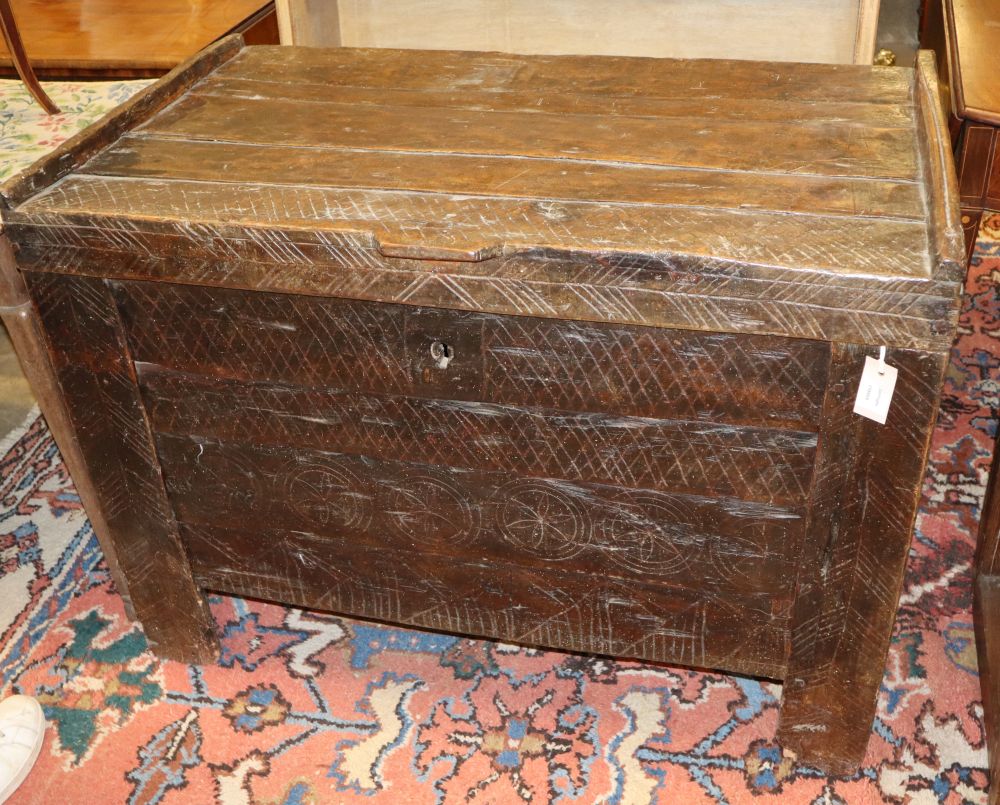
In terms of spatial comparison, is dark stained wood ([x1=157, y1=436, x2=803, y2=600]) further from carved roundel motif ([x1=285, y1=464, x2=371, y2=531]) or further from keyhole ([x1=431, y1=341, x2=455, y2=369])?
keyhole ([x1=431, y1=341, x2=455, y2=369])

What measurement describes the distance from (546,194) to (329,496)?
493 mm

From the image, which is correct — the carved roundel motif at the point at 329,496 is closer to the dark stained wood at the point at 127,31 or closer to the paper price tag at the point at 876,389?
the paper price tag at the point at 876,389

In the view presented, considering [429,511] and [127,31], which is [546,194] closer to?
[429,511]

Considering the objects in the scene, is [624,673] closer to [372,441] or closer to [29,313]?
[372,441]

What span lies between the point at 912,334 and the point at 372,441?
655mm

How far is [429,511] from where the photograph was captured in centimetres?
142

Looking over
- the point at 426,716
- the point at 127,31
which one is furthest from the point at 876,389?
the point at 127,31

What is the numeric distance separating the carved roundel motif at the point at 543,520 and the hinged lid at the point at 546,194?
269 mm

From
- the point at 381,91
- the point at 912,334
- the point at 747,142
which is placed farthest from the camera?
the point at 381,91

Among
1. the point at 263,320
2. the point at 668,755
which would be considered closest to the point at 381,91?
the point at 263,320

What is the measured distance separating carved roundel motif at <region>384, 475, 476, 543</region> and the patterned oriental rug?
322 mm

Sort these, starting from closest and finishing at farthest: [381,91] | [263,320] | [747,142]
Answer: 1. [263,320]
2. [747,142]
3. [381,91]

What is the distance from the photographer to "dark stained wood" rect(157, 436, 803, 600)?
1325 millimetres

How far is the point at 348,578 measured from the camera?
153cm
